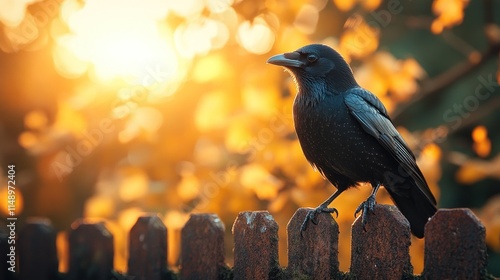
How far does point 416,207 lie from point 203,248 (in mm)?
1003

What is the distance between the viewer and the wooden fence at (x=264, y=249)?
2.26 meters

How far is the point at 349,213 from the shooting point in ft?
13.5

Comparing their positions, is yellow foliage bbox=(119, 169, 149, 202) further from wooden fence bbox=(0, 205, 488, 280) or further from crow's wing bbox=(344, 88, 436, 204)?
crow's wing bbox=(344, 88, 436, 204)

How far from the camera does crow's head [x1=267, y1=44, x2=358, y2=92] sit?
333 centimetres

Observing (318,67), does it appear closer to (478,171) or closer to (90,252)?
(90,252)

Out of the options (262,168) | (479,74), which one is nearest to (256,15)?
(262,168)

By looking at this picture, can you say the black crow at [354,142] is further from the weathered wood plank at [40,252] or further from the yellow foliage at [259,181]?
the weathered wood plank at [40,252]

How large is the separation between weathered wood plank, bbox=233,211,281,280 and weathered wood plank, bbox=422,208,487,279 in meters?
0.65

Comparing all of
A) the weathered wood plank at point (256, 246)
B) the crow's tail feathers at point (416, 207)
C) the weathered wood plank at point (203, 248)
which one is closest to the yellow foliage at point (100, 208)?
the weathered wood plank at point (203, 248)

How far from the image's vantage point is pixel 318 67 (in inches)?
133

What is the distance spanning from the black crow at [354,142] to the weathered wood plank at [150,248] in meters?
0.77

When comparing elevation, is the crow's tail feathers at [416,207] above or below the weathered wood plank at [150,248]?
above

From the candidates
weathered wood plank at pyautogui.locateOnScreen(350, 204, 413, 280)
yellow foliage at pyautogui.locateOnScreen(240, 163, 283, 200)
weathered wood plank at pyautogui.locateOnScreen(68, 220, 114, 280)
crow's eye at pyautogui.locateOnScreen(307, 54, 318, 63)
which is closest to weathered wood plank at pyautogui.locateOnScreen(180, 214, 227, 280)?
weathered wood plank at pyautogui.locateOnScreen(68, 220, 114, 280)

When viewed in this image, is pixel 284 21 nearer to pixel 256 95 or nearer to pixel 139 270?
pixel 256 95
